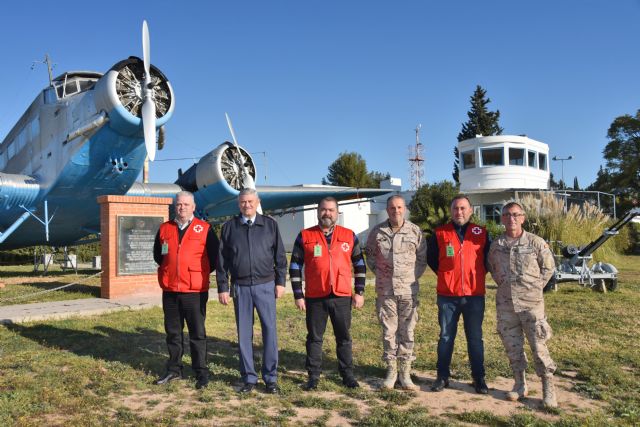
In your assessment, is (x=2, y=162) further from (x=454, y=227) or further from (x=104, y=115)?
(x=454, y=227)

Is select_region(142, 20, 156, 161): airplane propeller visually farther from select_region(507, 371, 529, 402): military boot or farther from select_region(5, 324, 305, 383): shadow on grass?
select_region(507, 371, 529, 402): military boot

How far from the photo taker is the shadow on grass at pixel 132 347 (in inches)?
211

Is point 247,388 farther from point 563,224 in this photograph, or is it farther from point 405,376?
point 563,224

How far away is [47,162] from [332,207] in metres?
10.6

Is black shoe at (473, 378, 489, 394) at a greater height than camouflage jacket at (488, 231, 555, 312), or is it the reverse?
camouflage jacket at (488, 231, 555, 312)

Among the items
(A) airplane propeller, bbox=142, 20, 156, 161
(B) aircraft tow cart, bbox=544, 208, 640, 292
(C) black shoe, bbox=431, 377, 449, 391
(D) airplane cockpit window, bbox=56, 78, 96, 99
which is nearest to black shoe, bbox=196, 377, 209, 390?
(C) black shoe, bbox=431, 377, 449, 391

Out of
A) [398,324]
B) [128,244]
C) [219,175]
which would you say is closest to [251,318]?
[398,324]

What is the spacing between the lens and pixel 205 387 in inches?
181

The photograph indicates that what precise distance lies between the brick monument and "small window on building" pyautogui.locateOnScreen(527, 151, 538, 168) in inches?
925

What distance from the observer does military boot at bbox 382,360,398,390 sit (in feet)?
14.9

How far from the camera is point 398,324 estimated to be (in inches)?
186

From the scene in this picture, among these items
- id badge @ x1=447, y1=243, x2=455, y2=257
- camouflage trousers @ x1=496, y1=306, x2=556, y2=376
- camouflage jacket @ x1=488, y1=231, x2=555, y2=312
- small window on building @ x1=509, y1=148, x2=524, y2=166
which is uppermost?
small window on building @ x1=509, y1=148, x2=524, y2=166

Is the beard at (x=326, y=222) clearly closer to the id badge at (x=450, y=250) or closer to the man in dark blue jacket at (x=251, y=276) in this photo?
the man in dark blue jacket at (x=251, y=276)

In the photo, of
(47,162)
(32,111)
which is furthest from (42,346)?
(32,111)
